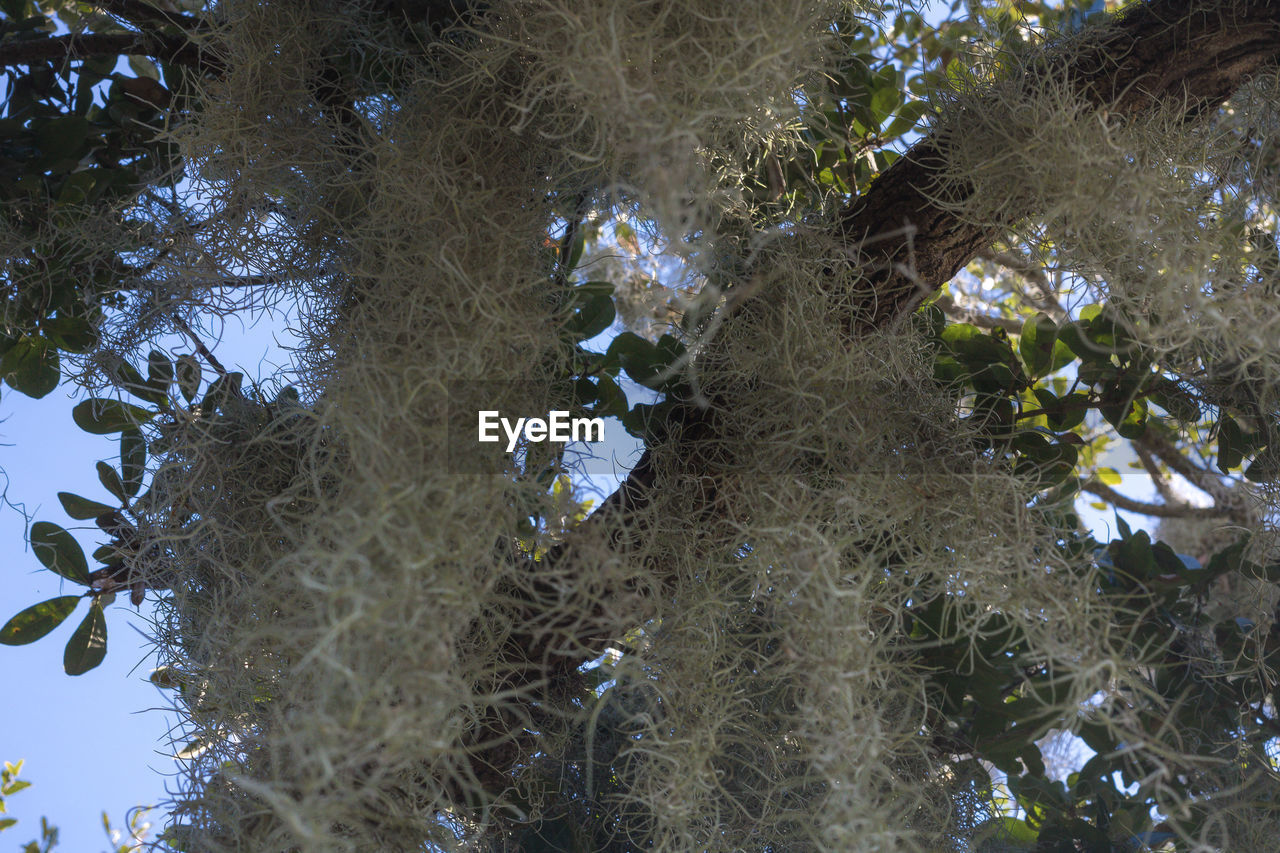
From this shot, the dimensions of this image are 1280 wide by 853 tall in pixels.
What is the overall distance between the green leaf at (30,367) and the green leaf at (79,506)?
0.13 m

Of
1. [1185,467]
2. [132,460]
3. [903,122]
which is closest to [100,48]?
[132,460]

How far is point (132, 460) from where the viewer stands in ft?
2.68

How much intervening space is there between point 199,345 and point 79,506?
9.8 inches

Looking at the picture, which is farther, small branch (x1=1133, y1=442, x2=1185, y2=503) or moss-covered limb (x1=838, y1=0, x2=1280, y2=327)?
small branch (x1=1133, y1=442, x2=1185, y2=503)

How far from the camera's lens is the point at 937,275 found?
75 centimetres

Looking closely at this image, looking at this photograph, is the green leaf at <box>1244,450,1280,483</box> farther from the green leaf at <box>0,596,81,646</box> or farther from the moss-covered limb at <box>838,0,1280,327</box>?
the green leaf at <box>0,596,81,646</box>

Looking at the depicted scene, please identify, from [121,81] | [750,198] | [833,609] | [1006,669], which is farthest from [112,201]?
[1006,669]

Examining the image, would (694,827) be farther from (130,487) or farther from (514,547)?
(130,487)

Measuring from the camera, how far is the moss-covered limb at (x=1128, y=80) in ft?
2.28

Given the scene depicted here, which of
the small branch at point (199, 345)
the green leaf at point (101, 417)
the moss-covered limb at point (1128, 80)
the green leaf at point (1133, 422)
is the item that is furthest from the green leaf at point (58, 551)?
the green leaf at point (1133, 422)

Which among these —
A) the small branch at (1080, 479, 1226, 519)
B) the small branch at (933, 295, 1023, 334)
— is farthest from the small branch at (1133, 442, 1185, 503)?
the small branch at (933, 295, 1023, 334)

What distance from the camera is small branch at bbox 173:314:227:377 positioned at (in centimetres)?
74

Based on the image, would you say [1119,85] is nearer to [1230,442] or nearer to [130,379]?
[1230,442]

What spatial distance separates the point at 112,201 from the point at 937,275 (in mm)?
849
